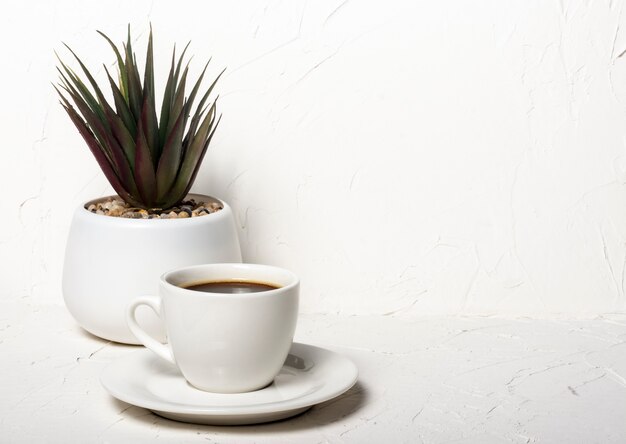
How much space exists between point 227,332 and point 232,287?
0.07 m

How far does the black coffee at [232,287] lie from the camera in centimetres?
70

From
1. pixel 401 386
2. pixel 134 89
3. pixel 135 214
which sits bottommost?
pixel 401 386

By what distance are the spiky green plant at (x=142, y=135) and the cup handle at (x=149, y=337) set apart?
0.14 m

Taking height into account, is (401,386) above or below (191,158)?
below

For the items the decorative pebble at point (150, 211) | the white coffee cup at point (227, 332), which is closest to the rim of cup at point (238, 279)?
the white coffee cup at point (227, 332)

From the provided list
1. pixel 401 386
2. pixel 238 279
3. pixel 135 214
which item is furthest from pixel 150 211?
pixel 401 386

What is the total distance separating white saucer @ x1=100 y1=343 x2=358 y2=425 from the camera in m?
0.63

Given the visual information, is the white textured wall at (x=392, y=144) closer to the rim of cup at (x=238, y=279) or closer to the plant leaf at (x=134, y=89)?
the plant leaf at (x=134, y=89)

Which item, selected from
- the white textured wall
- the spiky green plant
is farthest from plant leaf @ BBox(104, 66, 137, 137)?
the white textured wall

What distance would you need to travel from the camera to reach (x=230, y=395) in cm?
68

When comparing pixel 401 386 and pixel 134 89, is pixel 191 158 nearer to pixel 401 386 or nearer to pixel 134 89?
pixel 134 89

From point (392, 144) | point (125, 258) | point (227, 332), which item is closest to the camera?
point (227, 332)

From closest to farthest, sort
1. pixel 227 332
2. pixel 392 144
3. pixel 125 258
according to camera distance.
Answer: pixel 227 332 < pixel 125 258 < pixel 392 144

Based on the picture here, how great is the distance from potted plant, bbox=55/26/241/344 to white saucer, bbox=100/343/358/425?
82mm
